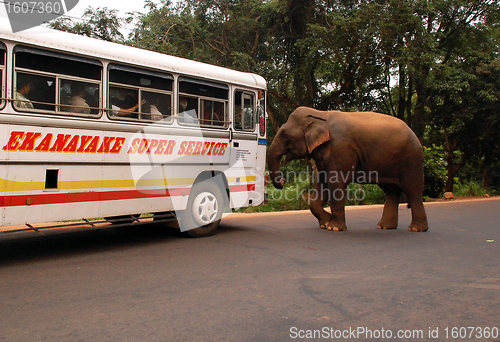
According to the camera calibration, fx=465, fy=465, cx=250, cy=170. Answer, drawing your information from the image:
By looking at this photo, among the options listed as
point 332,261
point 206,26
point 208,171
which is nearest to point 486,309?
point 332,261

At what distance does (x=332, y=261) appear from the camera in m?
6.45

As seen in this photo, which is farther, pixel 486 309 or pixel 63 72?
pixel 63 72

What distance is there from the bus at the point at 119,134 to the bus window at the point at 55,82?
1 centimetres

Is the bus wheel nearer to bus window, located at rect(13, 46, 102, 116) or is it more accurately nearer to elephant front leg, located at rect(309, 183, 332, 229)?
elephant front leg, located at rect(309, 183, 332, 229)

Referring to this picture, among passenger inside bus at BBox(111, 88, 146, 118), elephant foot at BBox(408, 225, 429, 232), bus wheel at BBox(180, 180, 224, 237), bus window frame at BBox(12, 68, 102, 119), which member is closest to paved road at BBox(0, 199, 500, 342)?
bus wheel at BBox(180, 180, 224, 237)

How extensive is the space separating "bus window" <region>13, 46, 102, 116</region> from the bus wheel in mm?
2408

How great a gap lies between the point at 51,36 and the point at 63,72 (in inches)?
18.7

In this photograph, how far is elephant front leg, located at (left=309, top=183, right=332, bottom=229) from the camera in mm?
9312

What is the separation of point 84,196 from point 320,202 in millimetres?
4748

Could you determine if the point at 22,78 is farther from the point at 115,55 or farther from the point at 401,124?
the point at 401,124

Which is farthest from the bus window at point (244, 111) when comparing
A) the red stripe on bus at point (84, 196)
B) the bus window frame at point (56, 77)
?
the bus window frame at point (56, 77)

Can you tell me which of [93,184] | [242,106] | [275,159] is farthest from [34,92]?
[275,159]

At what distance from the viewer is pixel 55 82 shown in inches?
242

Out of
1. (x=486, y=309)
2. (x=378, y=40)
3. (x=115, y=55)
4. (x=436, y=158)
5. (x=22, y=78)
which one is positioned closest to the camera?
(x=486, y=309)
